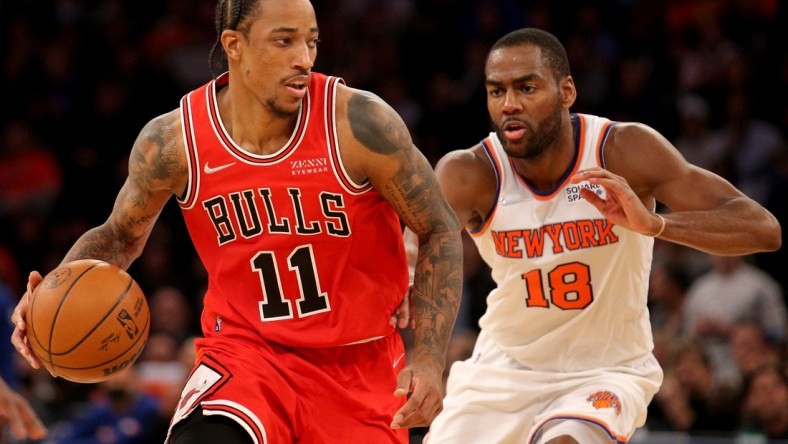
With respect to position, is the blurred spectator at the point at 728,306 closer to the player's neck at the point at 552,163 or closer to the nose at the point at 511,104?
the player's neck at the point at 552,163

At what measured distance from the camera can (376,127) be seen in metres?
4.41

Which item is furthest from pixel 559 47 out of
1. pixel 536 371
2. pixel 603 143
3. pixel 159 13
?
pixel 159 13

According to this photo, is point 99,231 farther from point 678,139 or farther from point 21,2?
point 21,2

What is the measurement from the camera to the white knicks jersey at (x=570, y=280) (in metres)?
5.29

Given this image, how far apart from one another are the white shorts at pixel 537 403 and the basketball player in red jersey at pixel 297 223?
0.75m

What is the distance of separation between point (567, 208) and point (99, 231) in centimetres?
206

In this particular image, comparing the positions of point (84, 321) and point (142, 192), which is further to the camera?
point (142, 192)

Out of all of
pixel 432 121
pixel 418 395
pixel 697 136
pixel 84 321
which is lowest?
pixel 418 395

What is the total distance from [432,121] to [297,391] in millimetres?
7626

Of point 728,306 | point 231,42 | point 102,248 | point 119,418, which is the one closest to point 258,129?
point 231,42

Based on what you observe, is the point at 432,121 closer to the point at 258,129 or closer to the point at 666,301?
the point at 666,301

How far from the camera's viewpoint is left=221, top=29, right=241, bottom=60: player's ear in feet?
14.9

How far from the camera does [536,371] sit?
17.5 feet

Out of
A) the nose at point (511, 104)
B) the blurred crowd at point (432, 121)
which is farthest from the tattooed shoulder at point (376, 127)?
the blurred crowd at point (432, 121)
